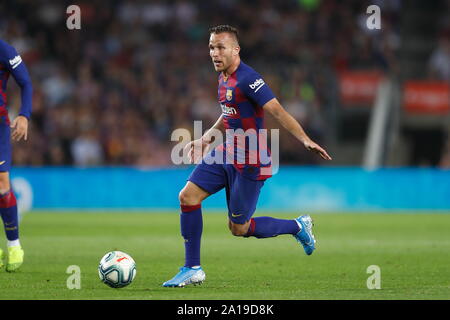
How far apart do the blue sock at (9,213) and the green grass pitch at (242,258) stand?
1.22ft

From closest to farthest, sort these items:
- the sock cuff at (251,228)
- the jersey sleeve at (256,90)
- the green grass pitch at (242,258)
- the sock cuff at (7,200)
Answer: the green grass pitch at (242,258), the jersey sleeve at (256,90), the sock cuff at (251,228), the sock cuff at (7,200)

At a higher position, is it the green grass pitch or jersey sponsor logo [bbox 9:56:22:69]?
jersey sponsor logo [bbox 9:56:22:69]

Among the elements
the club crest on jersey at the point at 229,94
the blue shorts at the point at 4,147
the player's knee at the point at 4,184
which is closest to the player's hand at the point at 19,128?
the blue shorts at the point at 4,147

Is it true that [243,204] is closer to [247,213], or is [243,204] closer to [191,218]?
[247,213]

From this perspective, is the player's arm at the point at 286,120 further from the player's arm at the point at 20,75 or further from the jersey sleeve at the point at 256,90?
the player's arm at the point at 20,75

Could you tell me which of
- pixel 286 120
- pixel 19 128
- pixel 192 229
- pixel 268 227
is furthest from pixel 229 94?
pixel 19 128

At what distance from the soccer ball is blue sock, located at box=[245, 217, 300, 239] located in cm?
123

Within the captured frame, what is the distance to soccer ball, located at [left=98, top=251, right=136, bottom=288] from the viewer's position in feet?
25.5

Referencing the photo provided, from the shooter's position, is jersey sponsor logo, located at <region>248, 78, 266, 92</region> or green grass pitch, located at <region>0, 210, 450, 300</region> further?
jersey sponsor logo, located at <region>248, 78, 266, 92</region>

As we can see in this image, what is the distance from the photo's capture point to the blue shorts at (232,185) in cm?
817

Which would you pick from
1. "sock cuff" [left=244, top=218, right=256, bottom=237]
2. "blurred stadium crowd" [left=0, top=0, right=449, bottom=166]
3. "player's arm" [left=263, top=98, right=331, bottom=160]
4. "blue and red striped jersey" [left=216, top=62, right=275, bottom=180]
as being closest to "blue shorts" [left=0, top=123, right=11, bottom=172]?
"blue and red striped jersey" [left=216, top=62, right=275, bottom=180]

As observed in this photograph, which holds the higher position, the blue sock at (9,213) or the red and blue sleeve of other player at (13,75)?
the red and blue sleeve of other player at (13,75)

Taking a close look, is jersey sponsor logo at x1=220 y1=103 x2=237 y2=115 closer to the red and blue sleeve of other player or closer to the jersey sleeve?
the jersey sleeve
